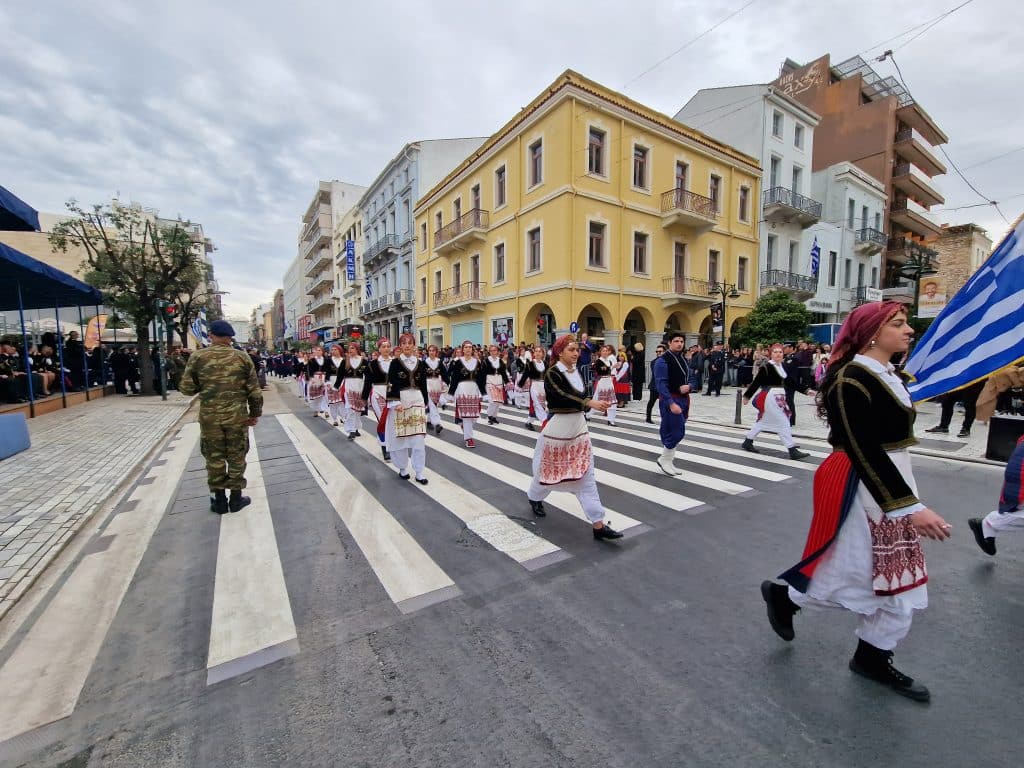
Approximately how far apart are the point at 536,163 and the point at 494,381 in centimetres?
1351

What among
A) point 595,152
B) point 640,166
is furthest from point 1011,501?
point 640,166

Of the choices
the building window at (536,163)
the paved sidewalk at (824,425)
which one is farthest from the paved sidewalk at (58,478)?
the building window at (536,163)

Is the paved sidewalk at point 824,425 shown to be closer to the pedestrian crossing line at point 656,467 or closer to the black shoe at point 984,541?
the pedestrian crossing line at point 656,467

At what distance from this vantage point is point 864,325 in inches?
89.0

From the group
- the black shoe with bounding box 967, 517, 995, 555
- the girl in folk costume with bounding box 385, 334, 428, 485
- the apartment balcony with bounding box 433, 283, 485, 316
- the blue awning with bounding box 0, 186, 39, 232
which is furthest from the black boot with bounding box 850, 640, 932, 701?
the apartment balcony with bounding box 433, 283, 485, 316

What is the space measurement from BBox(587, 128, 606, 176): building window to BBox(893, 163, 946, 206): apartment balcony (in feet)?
88.8

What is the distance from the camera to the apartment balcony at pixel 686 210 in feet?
68.9

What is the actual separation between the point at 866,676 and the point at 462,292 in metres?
24.4

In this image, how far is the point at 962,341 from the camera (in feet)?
11.9

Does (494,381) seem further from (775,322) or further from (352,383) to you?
(775,322)

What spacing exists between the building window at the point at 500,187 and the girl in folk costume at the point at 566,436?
66.6 ft

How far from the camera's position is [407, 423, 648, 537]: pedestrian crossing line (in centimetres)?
445

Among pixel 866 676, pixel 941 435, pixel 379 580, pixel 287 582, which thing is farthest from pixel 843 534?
pixel 941 435

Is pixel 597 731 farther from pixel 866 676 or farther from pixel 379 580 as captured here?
pixel 379 580
